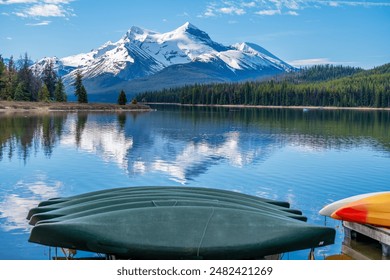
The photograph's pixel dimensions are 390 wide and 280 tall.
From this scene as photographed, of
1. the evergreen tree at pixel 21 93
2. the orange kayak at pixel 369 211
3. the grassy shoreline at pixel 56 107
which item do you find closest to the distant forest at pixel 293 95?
the grassy shoreline at pixel 56 107

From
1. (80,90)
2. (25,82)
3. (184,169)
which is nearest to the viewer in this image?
(184,169)

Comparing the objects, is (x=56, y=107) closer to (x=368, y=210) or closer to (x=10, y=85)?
(x=10, y=85)

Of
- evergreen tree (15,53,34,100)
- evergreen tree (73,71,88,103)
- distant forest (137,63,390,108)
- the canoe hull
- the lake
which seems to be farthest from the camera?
distant forest (137,63,390,108)

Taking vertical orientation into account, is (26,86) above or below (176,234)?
above

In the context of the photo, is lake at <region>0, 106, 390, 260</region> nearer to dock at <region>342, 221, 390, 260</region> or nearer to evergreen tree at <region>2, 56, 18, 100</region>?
dock at <region>342, 221, 390, 260</region>

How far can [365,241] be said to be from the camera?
11836 millimetres

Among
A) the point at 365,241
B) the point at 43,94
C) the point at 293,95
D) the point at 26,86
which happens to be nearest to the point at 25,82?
the point at 26,86

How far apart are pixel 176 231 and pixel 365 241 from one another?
5514 millimetres

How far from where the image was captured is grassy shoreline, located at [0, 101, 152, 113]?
3560 inches

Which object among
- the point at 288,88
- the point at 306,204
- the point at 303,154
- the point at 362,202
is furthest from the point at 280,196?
the point at 288,88

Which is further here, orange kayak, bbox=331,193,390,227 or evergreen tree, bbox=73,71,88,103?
evergreen tree, bbox=73,71,88,103

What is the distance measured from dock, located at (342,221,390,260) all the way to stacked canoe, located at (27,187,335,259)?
153 centimetres

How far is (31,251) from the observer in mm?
11023

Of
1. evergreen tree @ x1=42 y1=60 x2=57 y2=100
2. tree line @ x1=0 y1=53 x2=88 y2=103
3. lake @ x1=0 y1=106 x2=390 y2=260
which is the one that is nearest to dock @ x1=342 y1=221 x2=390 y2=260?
lake @ x1=0 y1=106 x2=390 y2=260
